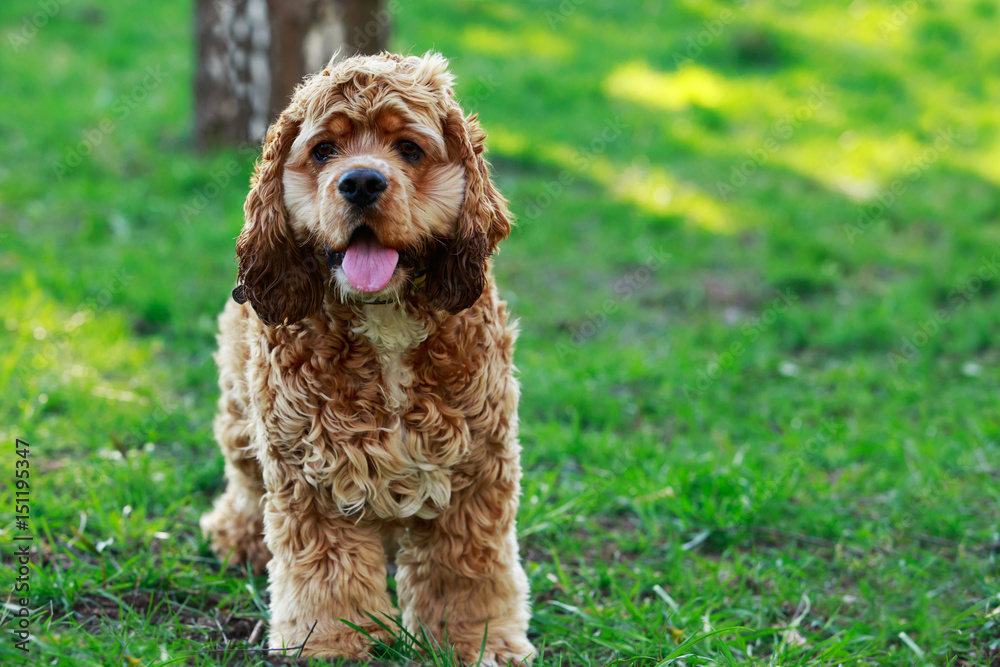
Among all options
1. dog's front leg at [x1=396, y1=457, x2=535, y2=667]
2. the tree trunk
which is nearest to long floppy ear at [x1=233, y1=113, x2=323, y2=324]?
dog's front leg at [x1=396, y1=457, x2=535, y2=667]

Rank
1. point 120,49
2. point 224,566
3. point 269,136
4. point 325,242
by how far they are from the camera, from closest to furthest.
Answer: point 325,242 < point 269,136 < point 224,566 < point 120,49

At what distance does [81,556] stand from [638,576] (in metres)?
2.19

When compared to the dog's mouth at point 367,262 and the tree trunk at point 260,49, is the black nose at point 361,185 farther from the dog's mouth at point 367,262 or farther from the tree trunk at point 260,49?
the tree trunk at point 260,49

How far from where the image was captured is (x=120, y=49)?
10461 millimetres

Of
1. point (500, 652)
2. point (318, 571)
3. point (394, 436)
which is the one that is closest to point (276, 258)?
point (394, 436)

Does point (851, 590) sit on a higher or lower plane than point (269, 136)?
lower

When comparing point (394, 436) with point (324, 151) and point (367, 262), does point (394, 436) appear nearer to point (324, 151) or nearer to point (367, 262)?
point (367, 262)

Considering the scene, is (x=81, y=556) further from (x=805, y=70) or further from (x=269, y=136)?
(x=805, y=70)

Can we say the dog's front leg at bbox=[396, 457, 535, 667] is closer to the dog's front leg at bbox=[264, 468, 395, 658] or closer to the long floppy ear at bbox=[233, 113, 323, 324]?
the dog's front leg at bbox=[264, 468, 395, 658]

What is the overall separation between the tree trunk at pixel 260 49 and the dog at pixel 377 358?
4002 mm

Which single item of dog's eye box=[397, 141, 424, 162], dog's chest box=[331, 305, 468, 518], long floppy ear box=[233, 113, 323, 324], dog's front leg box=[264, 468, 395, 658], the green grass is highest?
dog's eye box=[397, 141, 424, 162]

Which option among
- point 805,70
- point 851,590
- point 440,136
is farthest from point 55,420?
point 805,70

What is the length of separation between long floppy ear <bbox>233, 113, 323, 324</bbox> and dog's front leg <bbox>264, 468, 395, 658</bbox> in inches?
21.8

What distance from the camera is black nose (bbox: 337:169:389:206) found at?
278 centimetres
